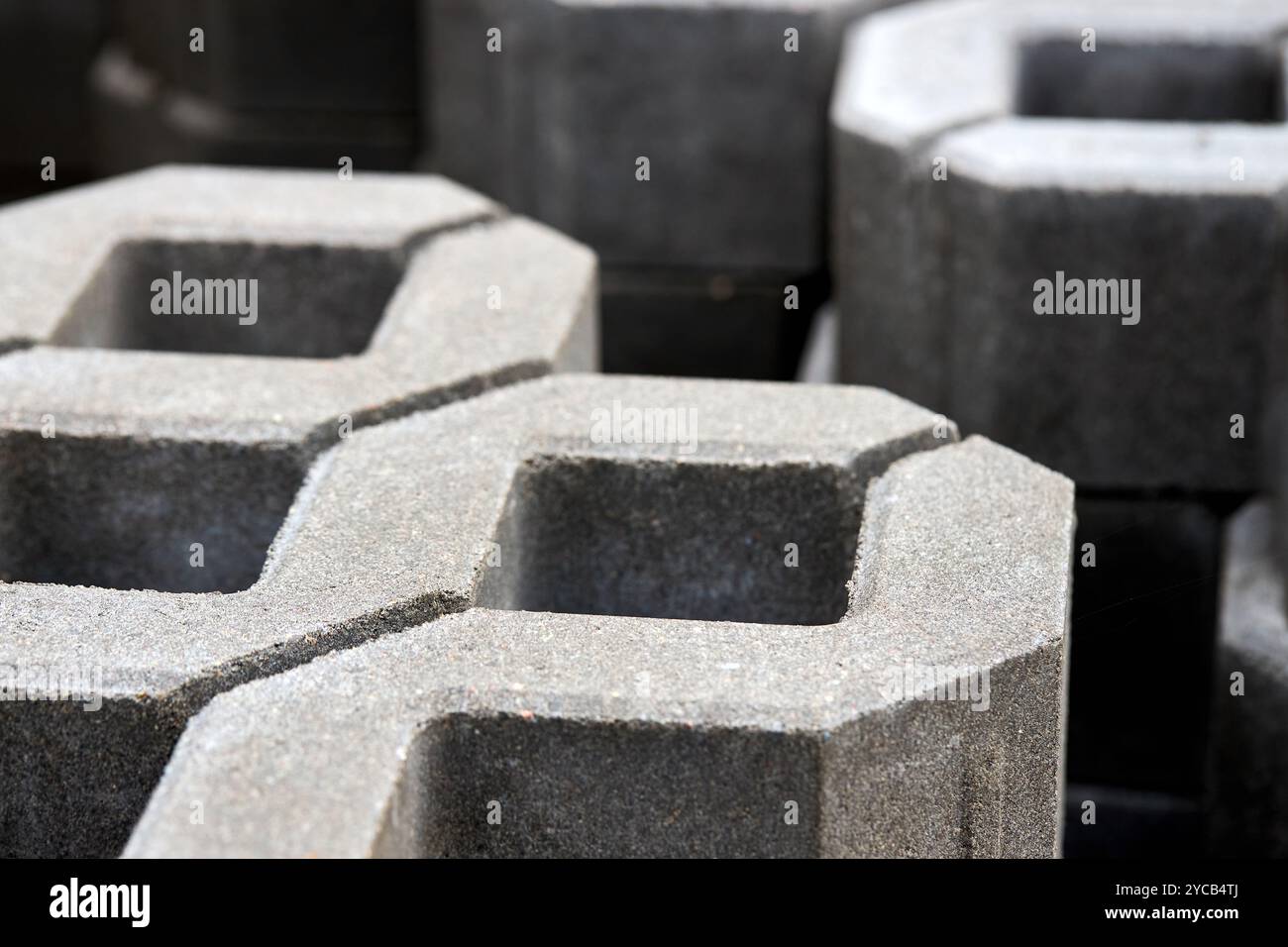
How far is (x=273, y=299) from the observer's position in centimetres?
377

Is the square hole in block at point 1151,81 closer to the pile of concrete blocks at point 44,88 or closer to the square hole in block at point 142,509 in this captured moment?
the square hole in block at point 142,509

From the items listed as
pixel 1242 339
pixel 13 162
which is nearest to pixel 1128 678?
pixel 1242 339

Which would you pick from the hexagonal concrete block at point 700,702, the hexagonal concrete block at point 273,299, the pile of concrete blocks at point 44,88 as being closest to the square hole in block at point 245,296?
the hexagonal concrete block at point 273,299

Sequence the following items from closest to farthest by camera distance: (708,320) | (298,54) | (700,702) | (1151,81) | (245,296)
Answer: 1. (700,702)
2. (245,296)
3. (1151,81)
4. (708,320)
5. (298,54)

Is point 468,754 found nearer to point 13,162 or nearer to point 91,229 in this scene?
point 91,229

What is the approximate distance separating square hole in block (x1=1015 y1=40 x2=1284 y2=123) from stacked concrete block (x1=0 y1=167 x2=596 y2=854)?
152 centimetres

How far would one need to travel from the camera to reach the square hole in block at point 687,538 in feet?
9.23

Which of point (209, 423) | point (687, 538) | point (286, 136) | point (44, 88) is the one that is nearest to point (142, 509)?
point (209, 423)

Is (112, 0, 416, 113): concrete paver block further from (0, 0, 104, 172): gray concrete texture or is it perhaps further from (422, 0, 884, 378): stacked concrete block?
(422, 0, 884, 378): stacked concrete block

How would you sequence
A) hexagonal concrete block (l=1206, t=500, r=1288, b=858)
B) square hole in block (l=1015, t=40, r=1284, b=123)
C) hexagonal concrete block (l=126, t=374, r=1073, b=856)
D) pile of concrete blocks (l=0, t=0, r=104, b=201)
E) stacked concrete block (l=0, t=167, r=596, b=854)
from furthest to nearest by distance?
pile of concrete blocks (l=0, t=0, r=104, b=201) → square hole in block (l=1015, t=40, r=1284, b=123) → hexagonal concrete block (l=1206, t=500, r=1288, b=858) → stacked concrete block (l=0, t=167, r=596, b=854) → hexagonal concrete block (l=126, t=374, r=1073, b=856)

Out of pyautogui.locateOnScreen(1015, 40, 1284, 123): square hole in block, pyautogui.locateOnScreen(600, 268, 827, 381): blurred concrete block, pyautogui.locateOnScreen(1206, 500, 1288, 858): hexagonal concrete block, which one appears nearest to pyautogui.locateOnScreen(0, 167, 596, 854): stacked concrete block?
pyautogui.locateOnScreen(600, 268, 827, 381): blurred concrete block

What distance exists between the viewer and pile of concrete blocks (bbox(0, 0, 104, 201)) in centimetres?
810

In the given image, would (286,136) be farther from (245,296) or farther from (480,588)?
(480,588)

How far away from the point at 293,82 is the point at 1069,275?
155 inches
